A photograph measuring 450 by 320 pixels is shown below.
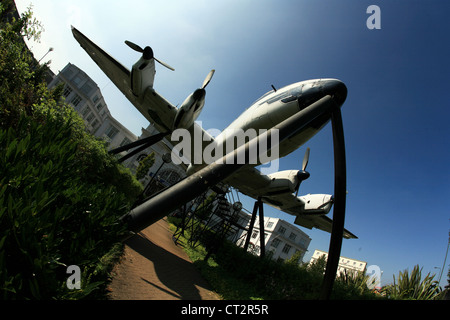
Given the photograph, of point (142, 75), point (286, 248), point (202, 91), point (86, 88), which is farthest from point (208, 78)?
point (286, 248)

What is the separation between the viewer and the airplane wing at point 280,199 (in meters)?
10.5

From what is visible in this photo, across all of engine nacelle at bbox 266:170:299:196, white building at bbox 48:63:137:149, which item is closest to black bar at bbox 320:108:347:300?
engine nacelle at bbox 266:170:299:196

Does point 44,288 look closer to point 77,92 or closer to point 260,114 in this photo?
point 260,114

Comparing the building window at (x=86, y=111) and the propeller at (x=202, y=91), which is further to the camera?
the building window at (x=86, y=111)

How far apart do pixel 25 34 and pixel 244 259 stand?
13.6 meters

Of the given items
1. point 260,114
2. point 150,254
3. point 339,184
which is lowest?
point 150,254

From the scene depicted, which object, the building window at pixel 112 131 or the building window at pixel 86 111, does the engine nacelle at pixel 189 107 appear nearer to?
the building window at pixel 86 111

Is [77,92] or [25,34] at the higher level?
[77,92]

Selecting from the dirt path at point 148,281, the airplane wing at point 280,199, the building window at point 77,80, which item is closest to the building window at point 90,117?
the building window at point 77,80

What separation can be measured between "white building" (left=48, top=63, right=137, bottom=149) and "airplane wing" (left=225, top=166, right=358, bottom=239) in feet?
116

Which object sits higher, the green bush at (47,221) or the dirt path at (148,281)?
the green bush at (47,221)

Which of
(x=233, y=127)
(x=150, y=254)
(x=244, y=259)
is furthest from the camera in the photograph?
(x=244, y=259)
